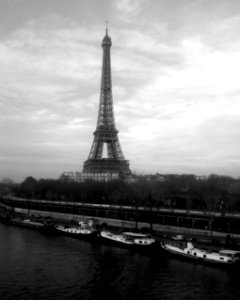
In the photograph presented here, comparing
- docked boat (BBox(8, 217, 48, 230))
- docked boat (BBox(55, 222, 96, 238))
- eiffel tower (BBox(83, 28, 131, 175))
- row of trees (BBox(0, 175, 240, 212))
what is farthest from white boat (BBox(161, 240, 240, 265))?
eiffel tower (BBox(83, 28, 131, 175))

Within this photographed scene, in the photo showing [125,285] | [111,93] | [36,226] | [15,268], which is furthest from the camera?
[111,93]

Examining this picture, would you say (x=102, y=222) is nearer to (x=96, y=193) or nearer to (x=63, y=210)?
(x=63, y=210)

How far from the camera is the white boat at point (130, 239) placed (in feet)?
106

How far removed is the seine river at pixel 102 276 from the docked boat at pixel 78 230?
4448mm

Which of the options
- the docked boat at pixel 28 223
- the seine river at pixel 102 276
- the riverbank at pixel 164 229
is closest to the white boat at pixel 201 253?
the seine river at pixel 102 276

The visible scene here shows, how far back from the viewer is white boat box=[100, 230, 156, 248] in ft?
106

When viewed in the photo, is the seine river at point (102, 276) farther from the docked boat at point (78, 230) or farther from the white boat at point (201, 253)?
the docked boat at point (78, 230)

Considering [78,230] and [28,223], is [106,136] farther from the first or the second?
[78,230]

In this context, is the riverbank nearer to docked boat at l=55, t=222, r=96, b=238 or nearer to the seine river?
docked boat at l=55, t=222, r=96, b=238

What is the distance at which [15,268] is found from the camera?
2545 centimetres

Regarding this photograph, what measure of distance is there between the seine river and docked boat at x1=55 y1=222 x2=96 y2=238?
4.45m

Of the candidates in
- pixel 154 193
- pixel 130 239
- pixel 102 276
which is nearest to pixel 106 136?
pixel 154 193

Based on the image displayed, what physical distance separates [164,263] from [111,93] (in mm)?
63598

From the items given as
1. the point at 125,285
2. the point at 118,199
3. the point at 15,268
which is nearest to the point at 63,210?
the point at 118,199
